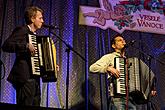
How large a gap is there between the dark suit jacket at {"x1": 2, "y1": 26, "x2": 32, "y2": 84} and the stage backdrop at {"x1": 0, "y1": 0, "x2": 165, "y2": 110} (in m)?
1.18

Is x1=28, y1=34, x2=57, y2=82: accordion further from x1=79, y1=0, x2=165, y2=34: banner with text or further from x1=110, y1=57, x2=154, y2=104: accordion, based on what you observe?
x1=79, y1=0, x2=165, y2=34: banner with text

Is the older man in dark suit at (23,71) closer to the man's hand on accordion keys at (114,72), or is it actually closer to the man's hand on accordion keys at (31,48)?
the man's hand on accordion keys at (31,48)

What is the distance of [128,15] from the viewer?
552 cm

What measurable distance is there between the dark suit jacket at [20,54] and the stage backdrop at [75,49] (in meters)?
1.18

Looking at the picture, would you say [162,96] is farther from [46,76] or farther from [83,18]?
[46,76]

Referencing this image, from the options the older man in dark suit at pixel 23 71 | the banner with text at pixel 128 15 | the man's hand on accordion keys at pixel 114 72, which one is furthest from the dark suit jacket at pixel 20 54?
the banner with text at pixel 128 15

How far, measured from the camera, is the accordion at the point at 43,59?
11.4ft

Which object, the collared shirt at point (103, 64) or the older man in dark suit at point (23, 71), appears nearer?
the older man in dark suit at point (23, 71)

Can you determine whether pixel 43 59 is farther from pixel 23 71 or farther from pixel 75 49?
pixel 75 49

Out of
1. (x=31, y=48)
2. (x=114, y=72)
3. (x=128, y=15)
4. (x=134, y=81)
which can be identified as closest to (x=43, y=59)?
(x=31, y=48)

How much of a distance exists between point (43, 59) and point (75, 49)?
157 cm

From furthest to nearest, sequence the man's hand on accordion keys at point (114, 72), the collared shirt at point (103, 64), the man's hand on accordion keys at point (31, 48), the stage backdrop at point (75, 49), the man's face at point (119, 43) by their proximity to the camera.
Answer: the stage backdrop at point (75, 49) < the man's face at point (119, 43) < the collared shirt at point (103, 64) < the man's hand on accordion keys at point (114, 72) < the man's hand on accordion keys at point (31, 48)

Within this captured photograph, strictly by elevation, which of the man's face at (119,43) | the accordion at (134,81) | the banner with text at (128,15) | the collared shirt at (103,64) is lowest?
the accordion at (134,81)

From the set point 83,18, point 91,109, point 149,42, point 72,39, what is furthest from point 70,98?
point 149,42
